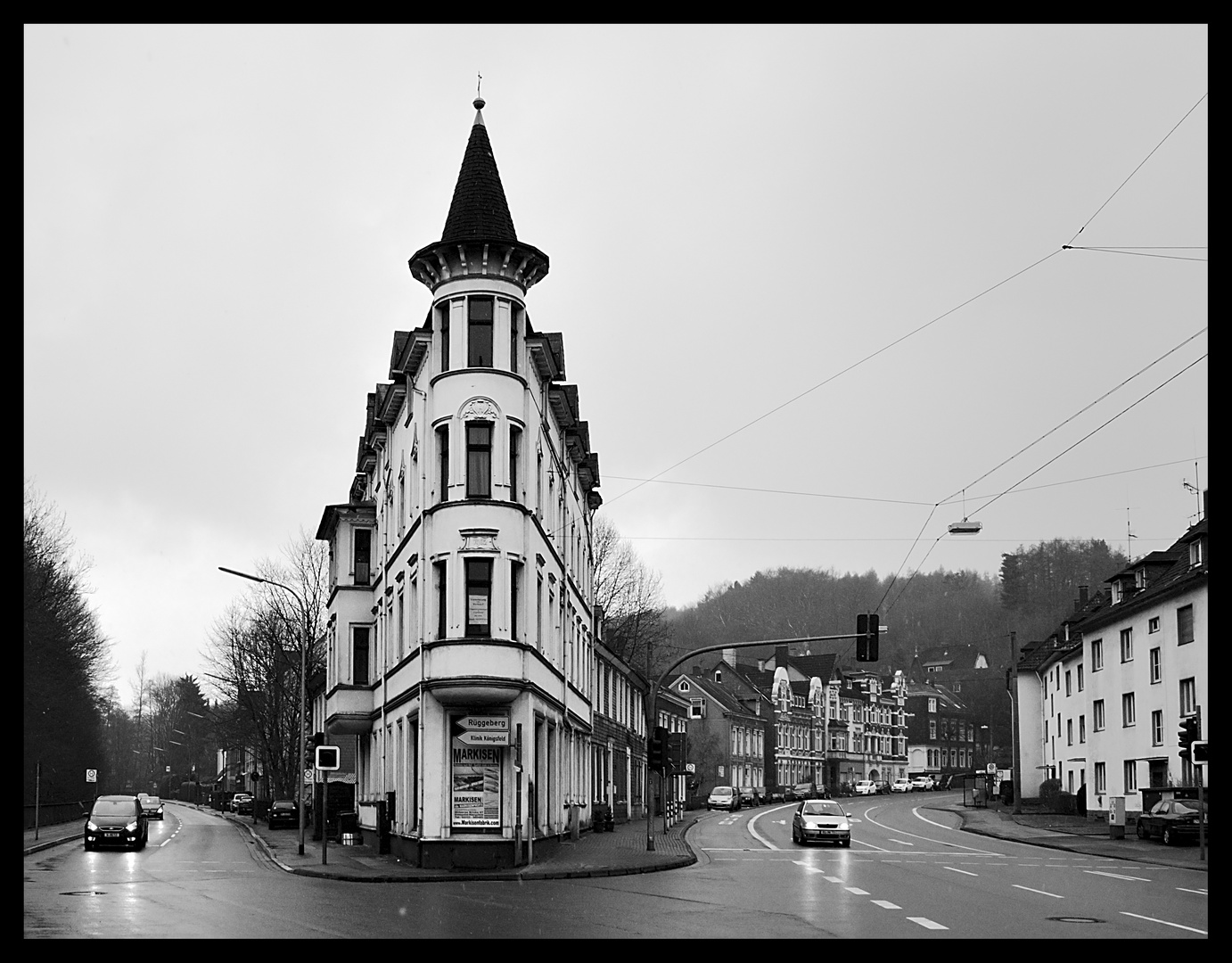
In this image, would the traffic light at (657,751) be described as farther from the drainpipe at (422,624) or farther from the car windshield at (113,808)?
the car windshield at (113,808)

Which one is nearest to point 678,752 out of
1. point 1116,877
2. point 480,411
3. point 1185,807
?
point 1185,807

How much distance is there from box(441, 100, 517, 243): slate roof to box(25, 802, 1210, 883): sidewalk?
14.6m

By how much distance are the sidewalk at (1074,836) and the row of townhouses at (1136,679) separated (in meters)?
2.08

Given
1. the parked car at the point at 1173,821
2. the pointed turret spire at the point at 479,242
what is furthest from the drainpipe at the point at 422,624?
the parked car at the point at 1173,821

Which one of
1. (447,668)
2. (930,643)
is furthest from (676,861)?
(930,643)

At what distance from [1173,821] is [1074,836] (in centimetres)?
811

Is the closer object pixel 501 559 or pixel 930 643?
pixel 501 559

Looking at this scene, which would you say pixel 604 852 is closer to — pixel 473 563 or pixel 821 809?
pixel 473 563

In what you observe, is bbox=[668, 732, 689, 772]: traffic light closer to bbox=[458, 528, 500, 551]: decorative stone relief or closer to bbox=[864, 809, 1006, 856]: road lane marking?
bbox=[864, 809, 1006, 856]: road lane marking
